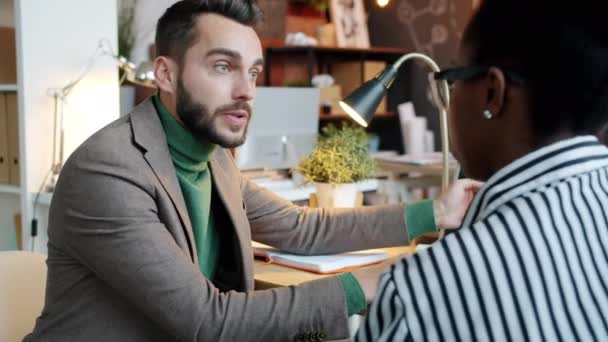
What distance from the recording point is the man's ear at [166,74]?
1347 millimetres

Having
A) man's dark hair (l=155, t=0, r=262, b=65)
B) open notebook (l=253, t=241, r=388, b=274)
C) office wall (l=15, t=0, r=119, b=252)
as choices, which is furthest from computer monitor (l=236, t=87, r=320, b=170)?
man's dark hair (l=155, t=0, r=262, b=65)

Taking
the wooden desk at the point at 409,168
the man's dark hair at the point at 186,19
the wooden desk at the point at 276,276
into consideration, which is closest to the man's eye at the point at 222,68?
the man's dark hair at the point at 186,19

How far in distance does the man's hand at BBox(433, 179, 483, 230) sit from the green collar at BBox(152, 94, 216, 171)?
514 millimetres

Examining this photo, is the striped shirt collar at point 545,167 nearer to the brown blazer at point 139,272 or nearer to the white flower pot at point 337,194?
the brown blazer at point 139,272

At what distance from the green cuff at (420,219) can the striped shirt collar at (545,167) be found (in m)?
0.82

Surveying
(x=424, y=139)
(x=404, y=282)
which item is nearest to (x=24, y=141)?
(x=404, y=282)

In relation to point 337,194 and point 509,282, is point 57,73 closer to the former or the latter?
point 337,194

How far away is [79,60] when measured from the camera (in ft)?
8.34

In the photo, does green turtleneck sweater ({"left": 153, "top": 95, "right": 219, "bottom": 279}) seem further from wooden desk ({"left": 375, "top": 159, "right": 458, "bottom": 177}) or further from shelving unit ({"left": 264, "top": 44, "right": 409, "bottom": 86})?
shelving unit ({"left": 264, "top": 44, "right": 409, "bottom": 86})

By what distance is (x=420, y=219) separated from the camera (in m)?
1.52

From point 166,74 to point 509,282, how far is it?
918 millimetres

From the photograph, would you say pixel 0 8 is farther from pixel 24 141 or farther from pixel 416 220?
pixel 416 220

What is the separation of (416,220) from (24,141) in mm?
1508

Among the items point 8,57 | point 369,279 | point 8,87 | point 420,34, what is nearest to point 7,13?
point 8,57
